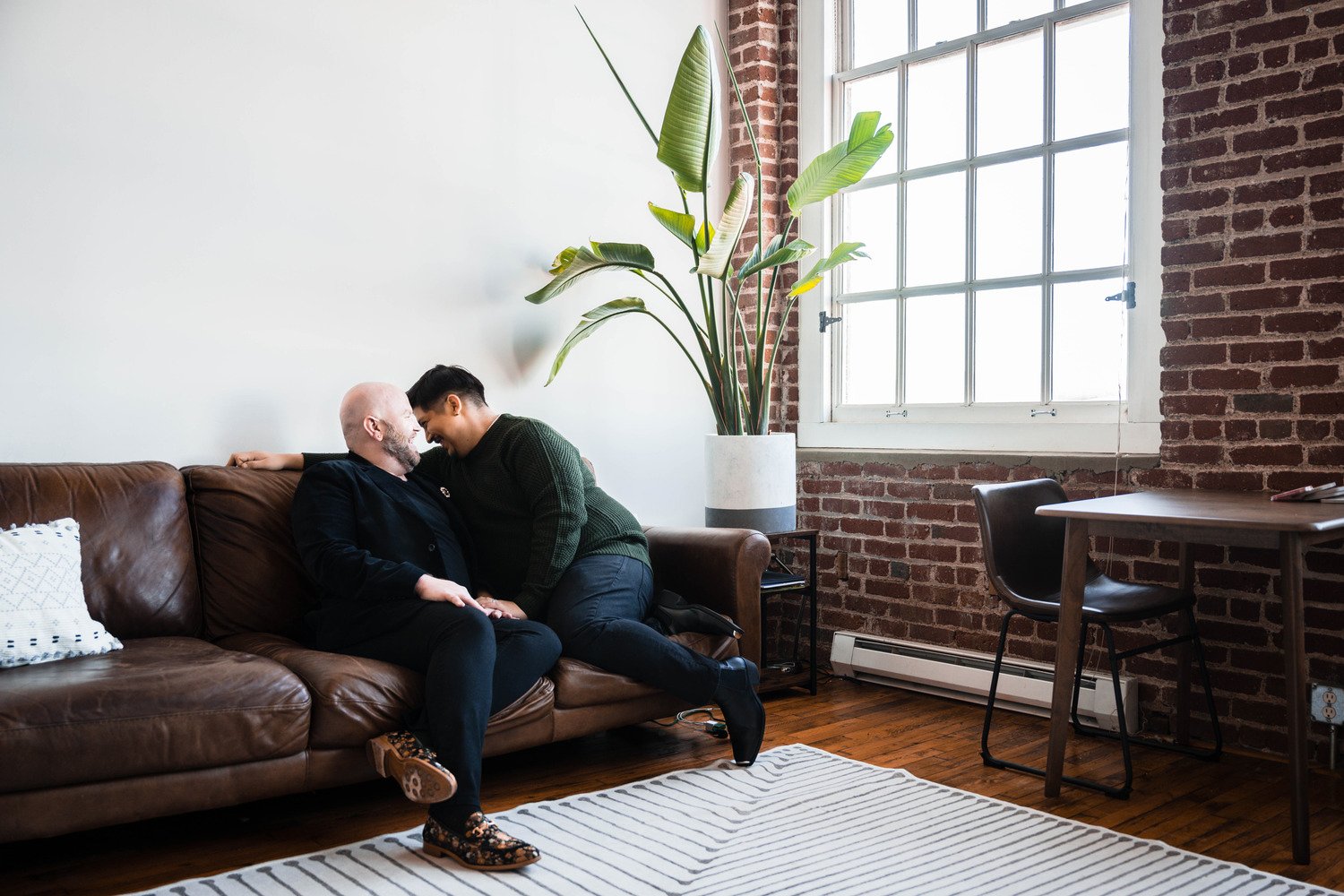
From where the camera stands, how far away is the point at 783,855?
8.05 feet

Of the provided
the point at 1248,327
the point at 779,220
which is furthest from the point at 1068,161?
the point at 779,220

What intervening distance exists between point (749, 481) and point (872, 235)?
1248 millimetres

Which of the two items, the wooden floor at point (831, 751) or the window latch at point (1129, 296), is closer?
the wooden floor at point (831, 751)

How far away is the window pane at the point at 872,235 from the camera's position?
4367 millimetres

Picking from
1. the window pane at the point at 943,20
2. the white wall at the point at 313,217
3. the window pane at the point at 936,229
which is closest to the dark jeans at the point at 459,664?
the white wall at the point at 313,217

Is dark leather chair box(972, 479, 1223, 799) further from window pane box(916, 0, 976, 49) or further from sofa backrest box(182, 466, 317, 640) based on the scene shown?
sofa backrest box(182, 466, 317, 640)

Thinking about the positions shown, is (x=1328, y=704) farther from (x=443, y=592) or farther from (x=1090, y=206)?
(x=443, y=592)

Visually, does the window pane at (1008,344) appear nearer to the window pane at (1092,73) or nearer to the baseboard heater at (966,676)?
the window pane at (1092,73)

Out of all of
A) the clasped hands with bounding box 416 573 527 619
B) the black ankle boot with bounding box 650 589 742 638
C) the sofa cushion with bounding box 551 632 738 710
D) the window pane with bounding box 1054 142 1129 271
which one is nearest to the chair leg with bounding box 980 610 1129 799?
the black ankle boot with bounding box 650 589 742 638

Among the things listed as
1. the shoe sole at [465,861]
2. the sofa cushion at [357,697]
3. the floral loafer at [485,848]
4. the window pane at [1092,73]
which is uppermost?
the window pane at [1092,73]

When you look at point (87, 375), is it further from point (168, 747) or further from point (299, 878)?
point (299, 878)

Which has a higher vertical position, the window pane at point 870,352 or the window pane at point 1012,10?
the window pane at point 1012,10

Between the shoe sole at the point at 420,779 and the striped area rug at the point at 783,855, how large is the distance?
16cm

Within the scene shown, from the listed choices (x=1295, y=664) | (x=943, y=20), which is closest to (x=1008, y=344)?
(x=943, y=20)
